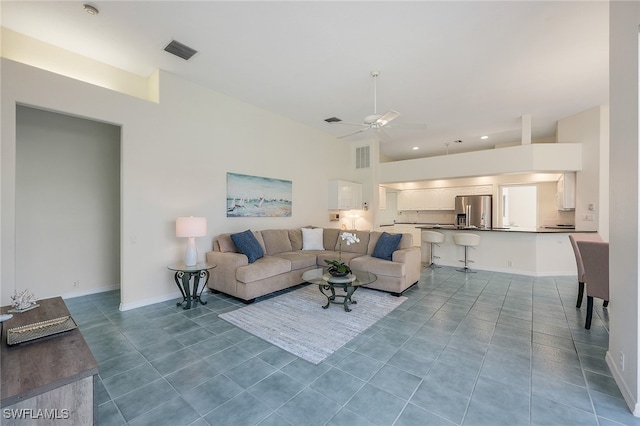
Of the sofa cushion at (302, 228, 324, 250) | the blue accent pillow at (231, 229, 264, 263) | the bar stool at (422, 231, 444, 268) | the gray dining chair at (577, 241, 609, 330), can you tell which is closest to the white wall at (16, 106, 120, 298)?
the blue accent pillow at (231, 229, 264, 263)

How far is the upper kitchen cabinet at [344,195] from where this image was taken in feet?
22.6

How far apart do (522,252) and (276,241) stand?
523 centimetres

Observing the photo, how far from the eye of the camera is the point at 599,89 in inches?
174

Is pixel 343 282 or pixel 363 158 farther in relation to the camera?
pixel 363 158

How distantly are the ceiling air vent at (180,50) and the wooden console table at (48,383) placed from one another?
3.30m

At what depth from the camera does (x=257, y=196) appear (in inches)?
207

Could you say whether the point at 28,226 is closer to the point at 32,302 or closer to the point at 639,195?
Result: the point at 32,302

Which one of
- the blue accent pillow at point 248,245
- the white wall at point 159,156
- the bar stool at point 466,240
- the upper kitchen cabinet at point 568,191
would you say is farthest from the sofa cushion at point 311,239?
the upper kitchen cabinet at point 568,191

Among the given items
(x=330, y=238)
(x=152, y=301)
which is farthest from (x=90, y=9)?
(x=330, y=238)

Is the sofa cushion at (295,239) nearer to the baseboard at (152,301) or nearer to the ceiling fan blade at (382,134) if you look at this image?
the baseboard at (152,301)

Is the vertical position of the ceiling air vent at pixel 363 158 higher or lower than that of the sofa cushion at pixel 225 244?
higher

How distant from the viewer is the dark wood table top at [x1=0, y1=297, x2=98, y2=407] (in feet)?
3.88

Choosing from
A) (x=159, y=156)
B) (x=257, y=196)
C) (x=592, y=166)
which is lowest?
(x=257, y=196)

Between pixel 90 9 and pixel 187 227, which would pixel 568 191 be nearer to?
pixel 187 227
